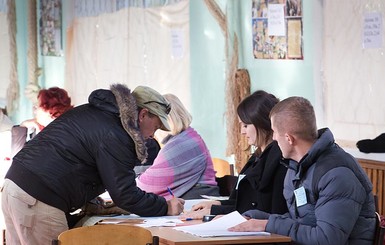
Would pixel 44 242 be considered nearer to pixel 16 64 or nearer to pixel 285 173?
pixel 285 173

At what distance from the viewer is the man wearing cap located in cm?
439

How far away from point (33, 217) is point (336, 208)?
1589 mm

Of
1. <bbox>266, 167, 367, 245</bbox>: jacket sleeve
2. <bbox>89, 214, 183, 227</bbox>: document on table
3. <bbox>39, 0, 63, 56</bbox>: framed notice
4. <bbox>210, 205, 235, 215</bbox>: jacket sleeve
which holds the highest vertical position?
<bbox>39, 0, 63, 56</bbox>: framed notice

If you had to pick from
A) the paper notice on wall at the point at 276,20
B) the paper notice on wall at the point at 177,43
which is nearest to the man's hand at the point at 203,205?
the paper notice on wall at the point at 276,20

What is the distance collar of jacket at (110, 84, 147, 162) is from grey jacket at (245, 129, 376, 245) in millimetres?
778

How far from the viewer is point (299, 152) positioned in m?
3.96

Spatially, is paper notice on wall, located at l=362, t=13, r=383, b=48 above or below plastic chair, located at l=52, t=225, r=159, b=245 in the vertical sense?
above

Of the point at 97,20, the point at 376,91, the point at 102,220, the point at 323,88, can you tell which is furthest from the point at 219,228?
the point at 97,20

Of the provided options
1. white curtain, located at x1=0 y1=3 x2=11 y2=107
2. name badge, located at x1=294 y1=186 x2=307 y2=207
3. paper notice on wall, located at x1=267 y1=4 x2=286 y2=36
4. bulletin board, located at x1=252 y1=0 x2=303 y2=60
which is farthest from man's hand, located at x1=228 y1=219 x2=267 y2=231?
white curtain, located at x1=0 y1=3 x2=11 y2=107

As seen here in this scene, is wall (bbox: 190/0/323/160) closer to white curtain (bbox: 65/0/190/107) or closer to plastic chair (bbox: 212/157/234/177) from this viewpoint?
white curtain (bbox: 65/0/190/107)

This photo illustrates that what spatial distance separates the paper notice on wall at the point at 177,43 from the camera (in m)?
8.35

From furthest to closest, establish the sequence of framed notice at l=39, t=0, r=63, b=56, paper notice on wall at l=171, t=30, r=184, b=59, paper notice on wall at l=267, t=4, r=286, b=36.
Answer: framed notice at l=39, t=0, r=63, b=56 → paper notice on wall at l=171, t=30, r=184, b=59 → paper notice on wall at l=267, t=4, r=286, b=36

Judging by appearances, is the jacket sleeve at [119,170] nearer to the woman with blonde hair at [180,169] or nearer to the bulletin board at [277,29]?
the woman with blonde hair at [180,169]

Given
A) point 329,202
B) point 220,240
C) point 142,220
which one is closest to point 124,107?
point 142,220
